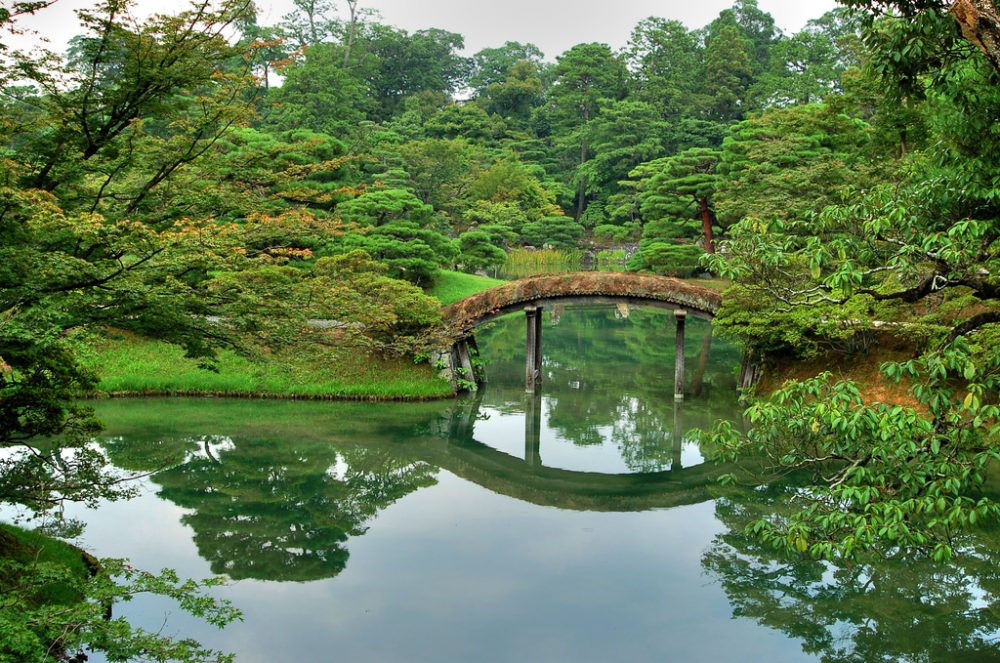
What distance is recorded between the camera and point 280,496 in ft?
42.3

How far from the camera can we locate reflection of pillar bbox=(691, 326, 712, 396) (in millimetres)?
21500

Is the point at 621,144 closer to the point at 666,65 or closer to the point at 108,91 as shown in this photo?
the point at 666,65

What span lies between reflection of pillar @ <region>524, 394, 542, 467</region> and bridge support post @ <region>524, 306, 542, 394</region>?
352 mm

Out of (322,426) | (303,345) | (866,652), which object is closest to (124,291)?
(303,345)

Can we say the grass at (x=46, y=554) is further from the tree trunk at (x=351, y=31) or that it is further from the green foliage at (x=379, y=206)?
the tree trunk at (x=351, y=31)

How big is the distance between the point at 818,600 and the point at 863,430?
483 centimetres

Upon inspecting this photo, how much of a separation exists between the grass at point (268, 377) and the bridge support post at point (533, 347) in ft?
7.27

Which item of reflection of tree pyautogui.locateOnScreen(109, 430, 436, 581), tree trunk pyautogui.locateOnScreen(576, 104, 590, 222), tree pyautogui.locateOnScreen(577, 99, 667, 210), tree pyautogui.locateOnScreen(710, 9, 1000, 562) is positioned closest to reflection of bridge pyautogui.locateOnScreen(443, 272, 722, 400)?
reflection of tree pyautogui.locateOnScreen(109, 430, 436, 581)

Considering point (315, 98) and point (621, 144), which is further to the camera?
point (621, 144)

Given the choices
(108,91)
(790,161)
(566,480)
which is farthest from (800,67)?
(108,91)

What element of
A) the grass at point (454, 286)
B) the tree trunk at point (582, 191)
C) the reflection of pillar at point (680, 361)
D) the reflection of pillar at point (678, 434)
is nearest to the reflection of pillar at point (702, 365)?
the reflection of pillar at point (680, 361)

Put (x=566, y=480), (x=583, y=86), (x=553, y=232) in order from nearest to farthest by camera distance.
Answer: (x=566, y=480) → (x=553, y=232) → (x=583, y=86)

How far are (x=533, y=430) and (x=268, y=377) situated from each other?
6524mm

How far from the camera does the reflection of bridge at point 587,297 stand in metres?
19.3
